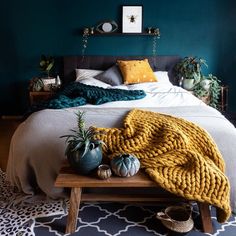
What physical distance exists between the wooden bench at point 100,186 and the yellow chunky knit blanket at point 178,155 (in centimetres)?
8

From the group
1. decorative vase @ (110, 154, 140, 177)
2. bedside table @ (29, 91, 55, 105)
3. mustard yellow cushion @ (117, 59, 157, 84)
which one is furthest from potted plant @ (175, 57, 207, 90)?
decorative vase @ (110, 154, 140, 177)

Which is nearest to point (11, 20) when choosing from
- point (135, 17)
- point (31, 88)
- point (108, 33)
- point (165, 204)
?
point (31, 88)

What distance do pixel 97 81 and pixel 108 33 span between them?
2.77 feet

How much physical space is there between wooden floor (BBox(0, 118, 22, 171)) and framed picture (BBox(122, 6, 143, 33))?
2070 millimetres

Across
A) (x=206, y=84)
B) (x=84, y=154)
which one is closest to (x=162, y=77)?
(x=206, y=84)

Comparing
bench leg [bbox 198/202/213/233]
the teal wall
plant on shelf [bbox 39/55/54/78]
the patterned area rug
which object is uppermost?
the teal wall

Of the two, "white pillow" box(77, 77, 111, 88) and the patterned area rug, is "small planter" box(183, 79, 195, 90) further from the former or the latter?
the patterned area rug

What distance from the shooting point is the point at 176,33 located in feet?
14.3

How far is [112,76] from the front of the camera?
3938mm

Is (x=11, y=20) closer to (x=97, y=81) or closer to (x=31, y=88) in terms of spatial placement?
(x=31, y=88)

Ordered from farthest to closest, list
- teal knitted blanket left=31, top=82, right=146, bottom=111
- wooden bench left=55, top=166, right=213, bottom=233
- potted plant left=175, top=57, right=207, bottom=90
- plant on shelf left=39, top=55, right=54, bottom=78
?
plant on shelf left=39, top=55, right=54, bottom=78
potted plant left=175, top=57, right=207, bottom=90
teal knitted blanket left=31, top=82, right=146, bottom=111
wooden bench left=55, top=166, right=213, bottom=233

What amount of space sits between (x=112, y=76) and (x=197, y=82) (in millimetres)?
1164

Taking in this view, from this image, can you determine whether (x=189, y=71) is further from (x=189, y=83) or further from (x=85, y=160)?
(x=85, y=160)

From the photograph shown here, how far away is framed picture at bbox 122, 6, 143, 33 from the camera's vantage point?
4232 millimetres
